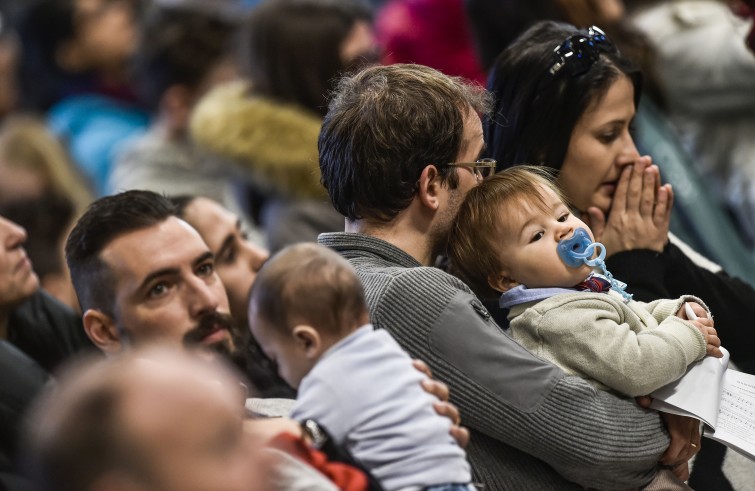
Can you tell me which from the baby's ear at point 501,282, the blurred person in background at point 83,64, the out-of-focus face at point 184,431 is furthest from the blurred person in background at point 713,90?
the out-of-focus face at point 184,431

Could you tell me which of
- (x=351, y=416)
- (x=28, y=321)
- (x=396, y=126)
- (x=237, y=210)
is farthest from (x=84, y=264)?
(x=237, y=210)

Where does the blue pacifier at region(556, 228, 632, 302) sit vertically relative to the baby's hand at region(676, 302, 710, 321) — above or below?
above

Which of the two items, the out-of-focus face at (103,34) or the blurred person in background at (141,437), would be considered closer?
the blurred person in background at (141,437)

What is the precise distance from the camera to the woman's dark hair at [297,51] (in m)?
4.36

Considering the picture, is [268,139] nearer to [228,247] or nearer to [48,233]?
[48,233]

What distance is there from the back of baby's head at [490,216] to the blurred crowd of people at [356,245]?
30 mm

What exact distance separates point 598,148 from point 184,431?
1642mm

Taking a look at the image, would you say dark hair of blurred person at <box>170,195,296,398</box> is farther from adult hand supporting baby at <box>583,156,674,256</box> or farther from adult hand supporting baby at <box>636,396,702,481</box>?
adult hand supporting baby at <box>636,396,702,481</box>

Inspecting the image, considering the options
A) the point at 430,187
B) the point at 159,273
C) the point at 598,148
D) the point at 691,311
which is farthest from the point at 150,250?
the point at 691,311

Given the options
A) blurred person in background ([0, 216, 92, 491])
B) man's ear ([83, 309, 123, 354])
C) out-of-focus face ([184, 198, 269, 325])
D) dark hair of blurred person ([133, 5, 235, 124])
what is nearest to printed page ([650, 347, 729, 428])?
man's ear ([83, 309, 123, 354])

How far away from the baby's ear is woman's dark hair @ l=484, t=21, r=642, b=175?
49 cm

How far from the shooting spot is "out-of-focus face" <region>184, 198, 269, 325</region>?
3340 millimetres

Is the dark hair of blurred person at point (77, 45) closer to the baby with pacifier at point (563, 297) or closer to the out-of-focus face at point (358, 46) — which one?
the out-of-focus face at point (358, 46)

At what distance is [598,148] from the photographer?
2.90 m
